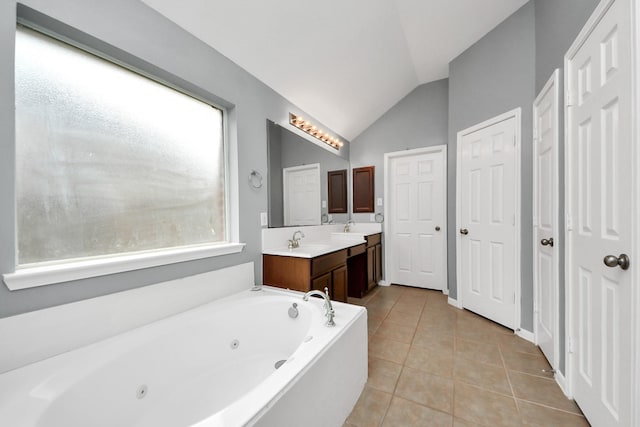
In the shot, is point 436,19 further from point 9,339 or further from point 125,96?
point 9,339

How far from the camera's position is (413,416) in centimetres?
134

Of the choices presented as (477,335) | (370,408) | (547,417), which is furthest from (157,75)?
(477,335)

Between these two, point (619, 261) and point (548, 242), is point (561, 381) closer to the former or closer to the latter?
point (548, 242)

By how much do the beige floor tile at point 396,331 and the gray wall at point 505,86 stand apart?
0.96m

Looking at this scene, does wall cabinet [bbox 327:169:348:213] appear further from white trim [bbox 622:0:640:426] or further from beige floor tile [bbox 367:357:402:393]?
white trim [bbox 622:0:640:426]

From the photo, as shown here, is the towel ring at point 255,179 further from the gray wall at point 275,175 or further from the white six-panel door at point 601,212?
the white six-panel door at point 601,212

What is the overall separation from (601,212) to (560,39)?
1.26 meters

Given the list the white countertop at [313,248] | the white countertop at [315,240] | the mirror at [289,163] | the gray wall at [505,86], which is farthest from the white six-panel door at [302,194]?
the gray wall at [505,86]

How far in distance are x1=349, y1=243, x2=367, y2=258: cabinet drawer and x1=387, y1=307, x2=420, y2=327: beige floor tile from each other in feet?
2.42

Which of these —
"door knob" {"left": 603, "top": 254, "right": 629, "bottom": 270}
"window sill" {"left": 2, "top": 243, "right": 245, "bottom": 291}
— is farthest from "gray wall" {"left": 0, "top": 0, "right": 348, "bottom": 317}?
"door knob" {"left": 603, "top": 254, "right": 629, "bottom": 270}

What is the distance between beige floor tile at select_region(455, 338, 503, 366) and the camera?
1860mm

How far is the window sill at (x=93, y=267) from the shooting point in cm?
100

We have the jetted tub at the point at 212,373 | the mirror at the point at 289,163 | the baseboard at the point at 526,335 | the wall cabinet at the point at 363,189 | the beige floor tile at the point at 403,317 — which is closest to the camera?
the jetted tub at the point at 212,373

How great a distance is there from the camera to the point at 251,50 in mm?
1888
